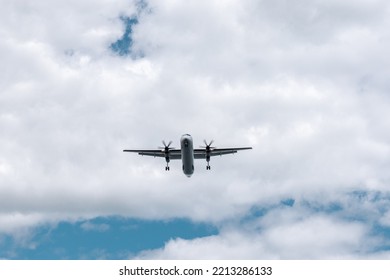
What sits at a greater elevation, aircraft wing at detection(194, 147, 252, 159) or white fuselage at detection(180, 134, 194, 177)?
aircraft wing at detection(194, 147, 252, 159)

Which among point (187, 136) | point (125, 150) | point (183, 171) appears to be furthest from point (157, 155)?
point (187, 136)

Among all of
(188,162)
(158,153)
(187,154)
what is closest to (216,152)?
(158,153)

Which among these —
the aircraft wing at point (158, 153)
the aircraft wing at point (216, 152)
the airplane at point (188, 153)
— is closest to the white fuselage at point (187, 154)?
the airplane at point (188, 153)

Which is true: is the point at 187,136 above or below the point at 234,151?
below

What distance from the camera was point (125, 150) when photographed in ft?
400

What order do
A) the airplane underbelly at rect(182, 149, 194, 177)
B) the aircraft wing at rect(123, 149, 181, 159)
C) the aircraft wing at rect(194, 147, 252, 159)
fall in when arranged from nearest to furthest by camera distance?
the airplane underbelly at rect(182, 149, 194, 177) → the aircraft wing at rect(123, 149, 181, 159) → the aircraft wing at rect(194, 147, 252, 159)

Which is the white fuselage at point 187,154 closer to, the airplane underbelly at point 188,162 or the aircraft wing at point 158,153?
the airplane underbelly at point 188,162

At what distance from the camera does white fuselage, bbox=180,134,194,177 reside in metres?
101

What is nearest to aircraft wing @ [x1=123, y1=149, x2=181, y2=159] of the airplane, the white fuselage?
the airplane

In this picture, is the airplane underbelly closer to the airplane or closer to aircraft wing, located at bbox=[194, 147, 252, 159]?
the airplane

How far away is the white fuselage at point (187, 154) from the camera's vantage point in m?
101
